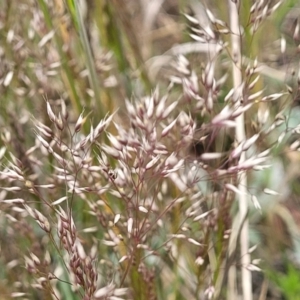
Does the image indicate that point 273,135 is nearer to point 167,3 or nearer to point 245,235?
point 245,235

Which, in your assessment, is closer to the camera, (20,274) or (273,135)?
(20,274)

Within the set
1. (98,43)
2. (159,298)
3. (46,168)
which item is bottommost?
(159,298)

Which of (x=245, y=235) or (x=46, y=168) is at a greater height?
(x=46, y=168)

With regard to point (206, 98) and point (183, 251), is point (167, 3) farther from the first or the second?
point (206, 98)

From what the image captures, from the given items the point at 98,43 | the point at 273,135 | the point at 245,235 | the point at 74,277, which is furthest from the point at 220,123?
the point at 98,43

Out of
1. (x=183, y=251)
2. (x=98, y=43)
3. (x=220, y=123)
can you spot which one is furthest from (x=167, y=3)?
(x=220, y=123)

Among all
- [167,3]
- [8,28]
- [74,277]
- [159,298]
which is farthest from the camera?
[167,3]

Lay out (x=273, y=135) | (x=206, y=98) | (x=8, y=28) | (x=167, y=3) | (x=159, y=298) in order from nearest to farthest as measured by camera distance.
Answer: (x=206, y=98) → (x=159, y=298) → (x=8, y=28) → (x=273, y=135) → (x=167, y=3)
